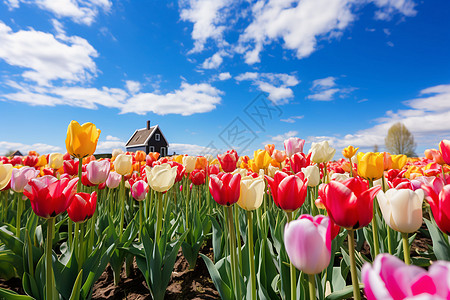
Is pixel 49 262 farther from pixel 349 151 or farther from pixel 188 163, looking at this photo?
pixel 349 151

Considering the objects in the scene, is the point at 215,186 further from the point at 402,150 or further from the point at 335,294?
the point at 402,150

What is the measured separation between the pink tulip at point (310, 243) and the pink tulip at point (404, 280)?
1.04 ft

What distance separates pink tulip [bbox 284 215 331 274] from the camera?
79 centimetres

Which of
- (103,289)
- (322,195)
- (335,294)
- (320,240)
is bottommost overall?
(103,289)

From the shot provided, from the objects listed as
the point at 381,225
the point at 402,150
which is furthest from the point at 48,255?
the point at 402,150

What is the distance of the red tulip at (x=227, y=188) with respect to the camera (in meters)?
1.44

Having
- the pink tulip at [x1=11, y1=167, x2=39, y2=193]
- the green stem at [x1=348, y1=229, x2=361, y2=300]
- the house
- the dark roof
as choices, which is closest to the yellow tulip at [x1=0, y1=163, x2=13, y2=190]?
the pink tulip at [x1=11, y1=167, x2=39, y2=193]

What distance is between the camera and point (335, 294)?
1.52 metres

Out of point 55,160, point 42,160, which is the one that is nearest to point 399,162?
point 55,160

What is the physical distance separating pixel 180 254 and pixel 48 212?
218cm

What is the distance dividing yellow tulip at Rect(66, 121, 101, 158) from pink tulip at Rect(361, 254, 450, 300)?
224 cm

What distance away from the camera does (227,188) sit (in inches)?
57.4

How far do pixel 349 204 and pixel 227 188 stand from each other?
0.66 m

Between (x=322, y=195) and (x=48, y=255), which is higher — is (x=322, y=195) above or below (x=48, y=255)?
above
